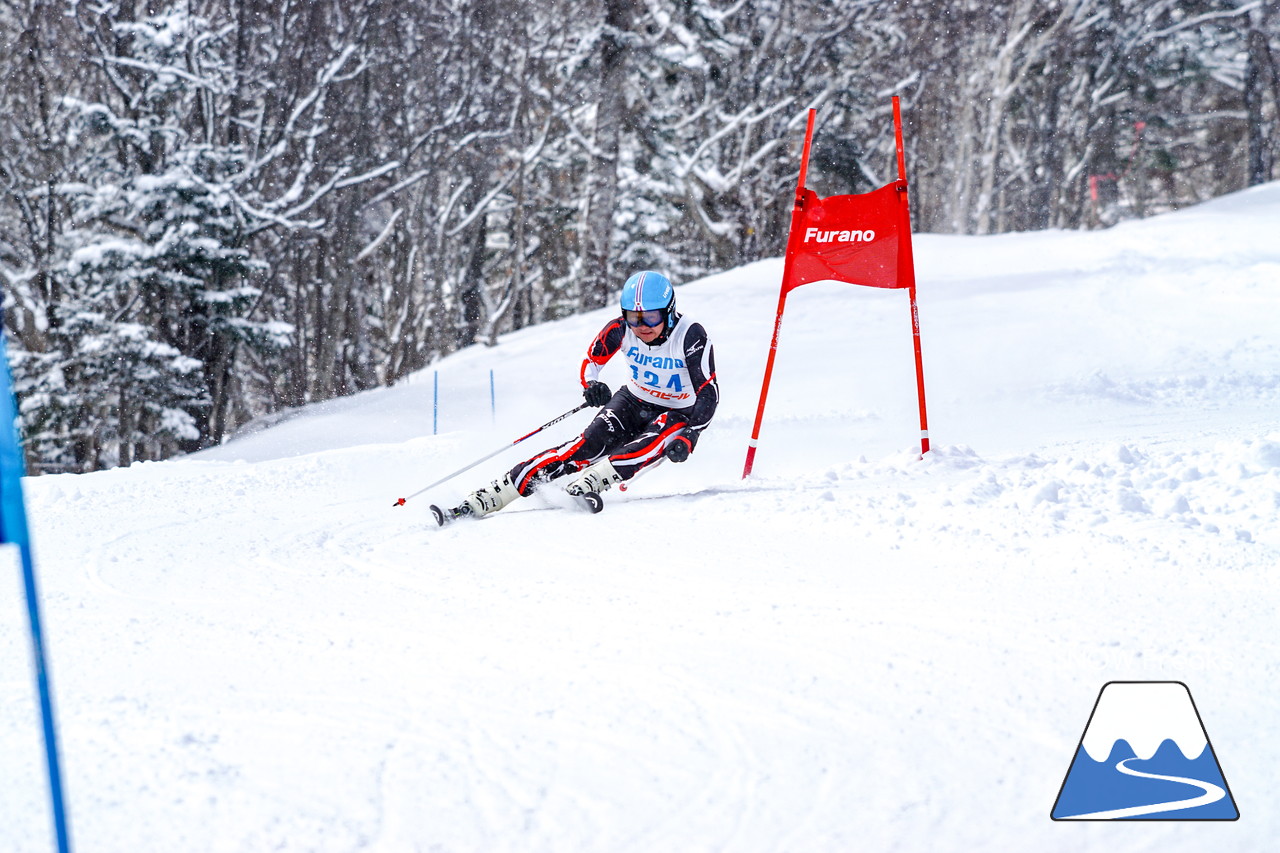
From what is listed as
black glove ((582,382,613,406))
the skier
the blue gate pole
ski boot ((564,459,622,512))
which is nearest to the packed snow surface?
ski boot ((564,459,622,512))

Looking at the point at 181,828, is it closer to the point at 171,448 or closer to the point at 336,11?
the point at 171,448

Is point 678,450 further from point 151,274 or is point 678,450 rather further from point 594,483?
point 151,274

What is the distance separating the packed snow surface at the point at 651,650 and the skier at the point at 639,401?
0.29 meters

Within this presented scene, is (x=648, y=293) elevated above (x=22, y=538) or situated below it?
above

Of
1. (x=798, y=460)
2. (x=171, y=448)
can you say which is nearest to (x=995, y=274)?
(x=798, y=460)

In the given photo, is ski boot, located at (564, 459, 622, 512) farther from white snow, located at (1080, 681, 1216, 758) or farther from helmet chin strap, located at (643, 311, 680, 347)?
white snow, located at (1080, 681, 1216, 758)

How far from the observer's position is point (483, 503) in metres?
6.50

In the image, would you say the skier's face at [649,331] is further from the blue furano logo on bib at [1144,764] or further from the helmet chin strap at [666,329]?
the blue furano logo on bib at [1144,764]

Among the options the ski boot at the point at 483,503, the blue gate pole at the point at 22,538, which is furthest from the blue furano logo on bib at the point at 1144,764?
the ski boot at the point at 483,503

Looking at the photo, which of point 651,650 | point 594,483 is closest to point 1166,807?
point 651,650

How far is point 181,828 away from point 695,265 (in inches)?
1115

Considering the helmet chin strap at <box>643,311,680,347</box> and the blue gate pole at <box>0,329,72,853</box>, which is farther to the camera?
the helmet chin strap at <box>643,311,680,347</box>

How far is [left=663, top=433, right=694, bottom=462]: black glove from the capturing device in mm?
6875

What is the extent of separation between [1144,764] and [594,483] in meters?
4.26
